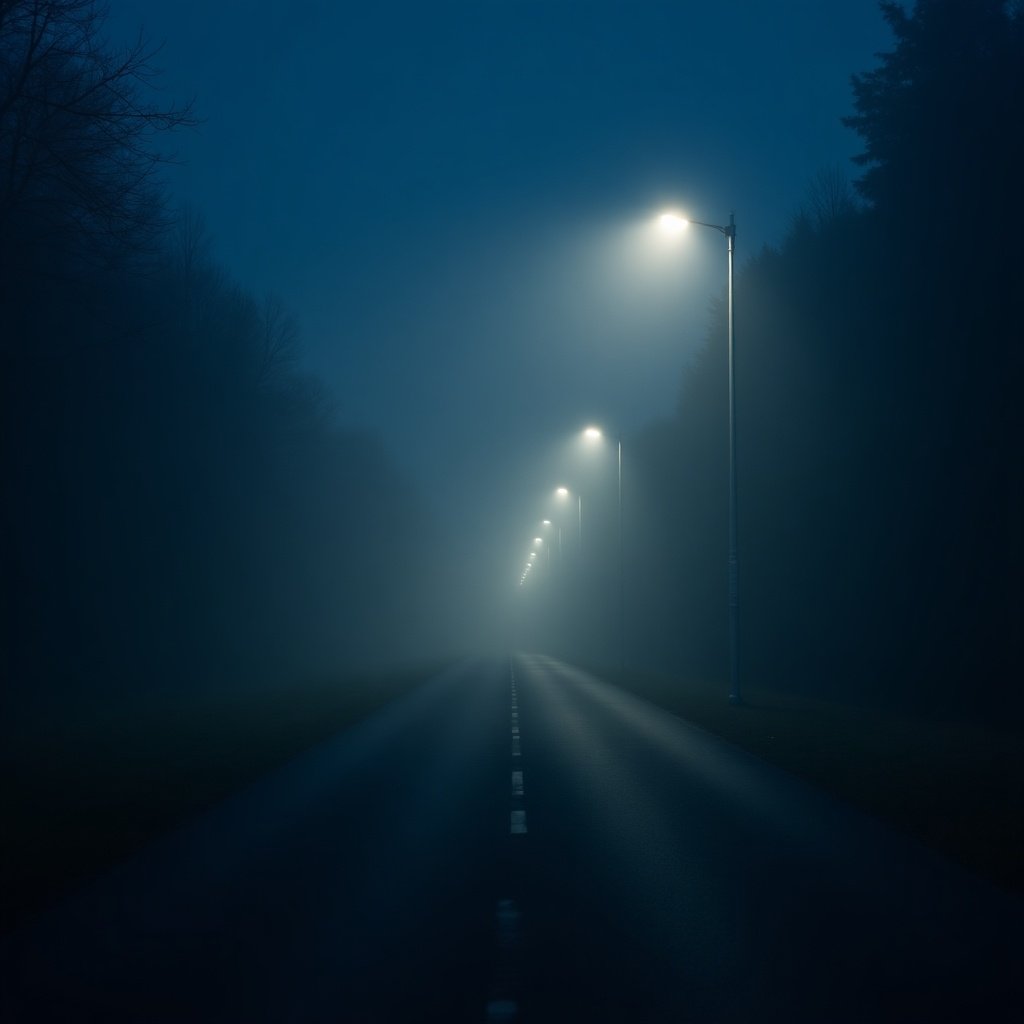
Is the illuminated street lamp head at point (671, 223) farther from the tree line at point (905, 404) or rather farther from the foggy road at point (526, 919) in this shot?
the foggy road at point (526, 919)

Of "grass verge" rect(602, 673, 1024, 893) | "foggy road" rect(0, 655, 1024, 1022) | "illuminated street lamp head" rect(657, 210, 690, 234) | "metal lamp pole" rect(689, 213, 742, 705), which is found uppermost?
"illuminated street lamp head" rect(657, 210, 690, 234)

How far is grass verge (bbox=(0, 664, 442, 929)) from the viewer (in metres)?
9.58

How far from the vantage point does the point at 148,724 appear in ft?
78.7

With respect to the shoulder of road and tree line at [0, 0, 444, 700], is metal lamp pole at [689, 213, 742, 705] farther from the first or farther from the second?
tree line at [0, 0, 444, 700]

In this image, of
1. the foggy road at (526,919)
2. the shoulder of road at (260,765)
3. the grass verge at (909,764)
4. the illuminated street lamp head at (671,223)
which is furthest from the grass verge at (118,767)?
the illuminated street lamp head at (671,223)

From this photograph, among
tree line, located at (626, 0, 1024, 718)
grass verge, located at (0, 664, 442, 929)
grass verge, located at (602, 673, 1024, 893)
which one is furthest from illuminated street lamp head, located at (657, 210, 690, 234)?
grass verge, located at (0, 664, 442, 929)

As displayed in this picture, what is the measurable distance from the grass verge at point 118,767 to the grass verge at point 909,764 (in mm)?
7277

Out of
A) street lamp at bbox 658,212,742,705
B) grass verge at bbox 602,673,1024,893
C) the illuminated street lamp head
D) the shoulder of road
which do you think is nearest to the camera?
the shoulder of road

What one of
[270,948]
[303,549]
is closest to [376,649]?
[303,549]

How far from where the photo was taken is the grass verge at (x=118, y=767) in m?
9.58

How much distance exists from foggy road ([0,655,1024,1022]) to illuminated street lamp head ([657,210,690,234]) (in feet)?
49.1

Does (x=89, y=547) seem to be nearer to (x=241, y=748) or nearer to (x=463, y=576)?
(x=241, y=748)

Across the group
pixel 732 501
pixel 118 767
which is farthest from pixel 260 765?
pixel 732 501

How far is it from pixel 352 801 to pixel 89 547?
26.0 m
